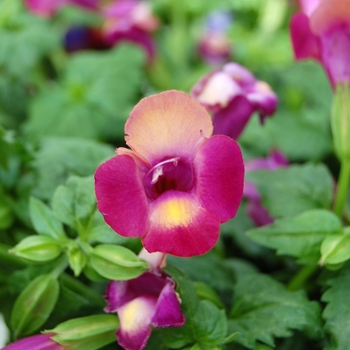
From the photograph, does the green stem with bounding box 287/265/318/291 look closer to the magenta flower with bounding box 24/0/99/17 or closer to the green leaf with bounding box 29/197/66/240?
the green leaf with bounding box 29/197/66/240

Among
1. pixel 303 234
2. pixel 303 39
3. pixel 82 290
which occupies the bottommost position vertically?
pixel 82 290

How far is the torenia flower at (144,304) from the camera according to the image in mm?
372

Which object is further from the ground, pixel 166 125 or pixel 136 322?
pixel 166 125

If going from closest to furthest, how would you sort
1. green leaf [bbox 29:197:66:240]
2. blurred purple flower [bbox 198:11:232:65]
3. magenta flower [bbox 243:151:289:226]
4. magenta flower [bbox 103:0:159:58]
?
green leaf [bbox 29:197:66:240]
magenta flower [bbox 243:151:289:226]
magenta flower [bbox 103:0:159:58]
blurred purple flower [bbox 198:11:232:65]

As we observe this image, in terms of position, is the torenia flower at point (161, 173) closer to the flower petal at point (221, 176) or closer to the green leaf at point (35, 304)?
the flower petal at point (221, 176)

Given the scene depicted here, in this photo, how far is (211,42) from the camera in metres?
1.05

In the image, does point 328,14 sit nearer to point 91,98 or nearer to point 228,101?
point 228,101

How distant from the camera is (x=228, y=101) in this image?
0.49 meters

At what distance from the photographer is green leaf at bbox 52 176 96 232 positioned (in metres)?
0.44

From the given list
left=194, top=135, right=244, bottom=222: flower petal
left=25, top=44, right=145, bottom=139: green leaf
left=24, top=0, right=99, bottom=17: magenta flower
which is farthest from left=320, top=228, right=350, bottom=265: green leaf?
left=24, top=0, right=99, bottom=17: magenta flower

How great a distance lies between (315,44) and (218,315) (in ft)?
0.96

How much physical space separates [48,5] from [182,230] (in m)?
0.74

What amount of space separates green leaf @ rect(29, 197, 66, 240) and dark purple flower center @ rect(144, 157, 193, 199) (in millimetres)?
111

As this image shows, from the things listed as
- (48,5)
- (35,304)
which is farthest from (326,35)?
(48,5)
